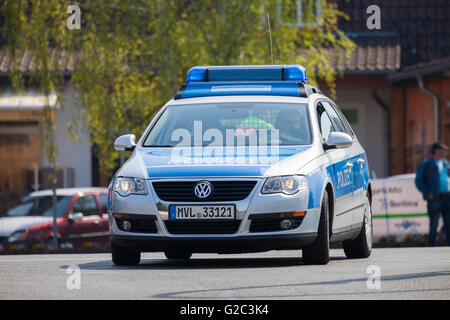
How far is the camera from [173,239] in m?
11.3

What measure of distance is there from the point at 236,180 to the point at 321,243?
1.05 meters

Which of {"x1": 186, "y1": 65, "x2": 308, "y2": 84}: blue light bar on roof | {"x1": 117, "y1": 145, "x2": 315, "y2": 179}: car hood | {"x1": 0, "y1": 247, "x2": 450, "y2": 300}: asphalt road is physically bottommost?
{"x1": 0, "y1": 247, "x2": 450, "y2": 300}: asphalt road

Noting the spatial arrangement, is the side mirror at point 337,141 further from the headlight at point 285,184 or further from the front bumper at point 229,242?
the front bumper at point 229,242

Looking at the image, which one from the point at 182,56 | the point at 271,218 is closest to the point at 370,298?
the point at 271,218

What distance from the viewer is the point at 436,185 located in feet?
69.4

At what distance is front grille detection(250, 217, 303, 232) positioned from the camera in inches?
441

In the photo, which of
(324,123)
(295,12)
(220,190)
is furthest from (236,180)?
(295,12)

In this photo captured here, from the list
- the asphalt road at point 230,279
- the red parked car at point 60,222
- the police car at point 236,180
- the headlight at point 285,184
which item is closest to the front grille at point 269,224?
the police car at point 236,180

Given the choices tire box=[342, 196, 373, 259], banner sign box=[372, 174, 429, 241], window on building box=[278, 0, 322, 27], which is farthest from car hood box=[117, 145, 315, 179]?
window on building box=[278, 0, 322, 27]

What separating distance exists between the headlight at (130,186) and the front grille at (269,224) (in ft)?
3.37

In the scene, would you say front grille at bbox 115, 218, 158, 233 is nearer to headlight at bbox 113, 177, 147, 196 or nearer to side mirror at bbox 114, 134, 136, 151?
headlight at bbox 113, 177, 147, 196

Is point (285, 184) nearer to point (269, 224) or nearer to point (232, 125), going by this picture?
point (269, 224)

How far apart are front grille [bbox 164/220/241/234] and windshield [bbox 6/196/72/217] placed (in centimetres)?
1165

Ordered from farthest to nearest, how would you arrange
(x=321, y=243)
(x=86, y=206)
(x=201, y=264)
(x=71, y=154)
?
(x=71, y=154) < (x=86, y=206) < (x=201, y=264) < (x=321, y=243)
